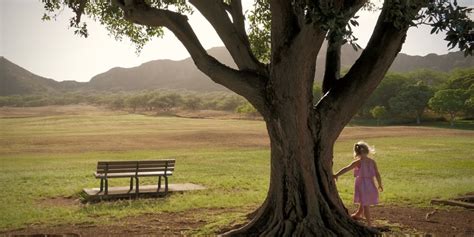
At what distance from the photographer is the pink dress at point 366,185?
973 cm

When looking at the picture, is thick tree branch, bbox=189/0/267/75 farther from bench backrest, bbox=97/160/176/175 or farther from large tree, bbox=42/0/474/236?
bench backrest, bbox=97/160/176/175

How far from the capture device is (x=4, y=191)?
1605 cm

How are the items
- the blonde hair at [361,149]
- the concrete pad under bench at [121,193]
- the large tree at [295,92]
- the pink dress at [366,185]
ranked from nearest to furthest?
the large tree at [295,92] < the pink dress at [366,185] < the blonde hair at [361,149] < the concrete pad under bench at [121,193]

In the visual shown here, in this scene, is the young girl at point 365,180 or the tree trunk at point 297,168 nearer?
the tree trunk at point 297,168

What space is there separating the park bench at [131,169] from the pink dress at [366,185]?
666 centimetres

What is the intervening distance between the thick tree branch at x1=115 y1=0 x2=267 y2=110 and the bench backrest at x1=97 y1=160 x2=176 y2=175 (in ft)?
18.4

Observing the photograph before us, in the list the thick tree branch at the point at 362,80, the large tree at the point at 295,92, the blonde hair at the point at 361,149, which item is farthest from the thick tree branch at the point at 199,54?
the blonde hair at the point at 361,149

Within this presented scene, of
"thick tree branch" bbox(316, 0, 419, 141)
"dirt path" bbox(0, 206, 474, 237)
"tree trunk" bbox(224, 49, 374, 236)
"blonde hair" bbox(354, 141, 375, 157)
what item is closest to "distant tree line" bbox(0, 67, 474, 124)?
"dirt path" bbox(0, 206, 474, 237)

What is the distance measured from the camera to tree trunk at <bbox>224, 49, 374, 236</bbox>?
345 inches

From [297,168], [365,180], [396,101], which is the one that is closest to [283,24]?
[297,168]

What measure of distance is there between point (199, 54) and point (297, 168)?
295 cm

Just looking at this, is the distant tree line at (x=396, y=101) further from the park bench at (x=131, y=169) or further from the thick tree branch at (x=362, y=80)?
the thick tree branch at (x=362, y=80)

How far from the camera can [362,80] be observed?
935 cm

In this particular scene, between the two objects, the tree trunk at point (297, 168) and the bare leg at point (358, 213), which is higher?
the tree trunk at point (297, 168)
